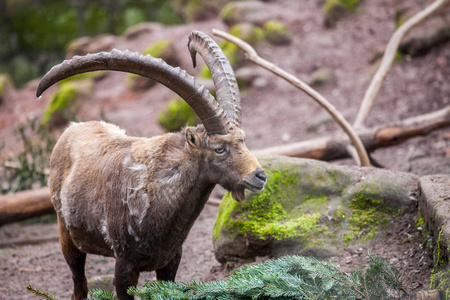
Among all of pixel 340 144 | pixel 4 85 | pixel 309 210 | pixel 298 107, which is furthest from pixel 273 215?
pixel 4 85

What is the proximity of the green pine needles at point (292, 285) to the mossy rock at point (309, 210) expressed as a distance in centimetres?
143

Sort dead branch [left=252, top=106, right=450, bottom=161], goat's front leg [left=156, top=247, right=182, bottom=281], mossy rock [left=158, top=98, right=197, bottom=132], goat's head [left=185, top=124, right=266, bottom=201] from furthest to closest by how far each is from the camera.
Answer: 1. mossy rock [left=158, top=98, right=197, bottom=132]
2. dead branch [left=252, top=106, right=450, bottom=161]
3. goat's front leg [left=156, top=247, right=182, bottom=281]
4. goat's head [left=185, top=124, right=266, bottom=201]

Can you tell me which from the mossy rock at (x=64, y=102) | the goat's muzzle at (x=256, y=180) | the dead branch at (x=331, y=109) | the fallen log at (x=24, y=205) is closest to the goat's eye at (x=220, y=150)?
the goat's muzzle at (x=256, y=180)

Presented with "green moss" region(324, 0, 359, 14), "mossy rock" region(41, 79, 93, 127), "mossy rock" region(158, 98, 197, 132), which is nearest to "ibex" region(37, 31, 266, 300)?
"mossy rock" region(158, 98, 197, 132)

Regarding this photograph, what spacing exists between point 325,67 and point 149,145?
11.3 m

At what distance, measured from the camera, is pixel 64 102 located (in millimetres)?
17375

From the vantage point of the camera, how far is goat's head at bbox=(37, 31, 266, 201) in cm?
440

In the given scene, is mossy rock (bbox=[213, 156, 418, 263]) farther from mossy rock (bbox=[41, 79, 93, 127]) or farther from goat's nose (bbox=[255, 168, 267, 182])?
mossy rock (bbox=[41, 79, 93, 127])

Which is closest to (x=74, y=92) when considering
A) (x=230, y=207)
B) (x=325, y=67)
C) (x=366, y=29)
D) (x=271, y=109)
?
(x=271, y=109)

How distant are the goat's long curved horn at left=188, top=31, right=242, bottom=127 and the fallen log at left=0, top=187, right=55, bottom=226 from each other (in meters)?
4.67

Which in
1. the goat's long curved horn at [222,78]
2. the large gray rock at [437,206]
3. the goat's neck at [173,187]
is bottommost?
the large gray rock at [437,206]

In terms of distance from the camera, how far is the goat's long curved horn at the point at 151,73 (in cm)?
437

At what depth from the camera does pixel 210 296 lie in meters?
4.08

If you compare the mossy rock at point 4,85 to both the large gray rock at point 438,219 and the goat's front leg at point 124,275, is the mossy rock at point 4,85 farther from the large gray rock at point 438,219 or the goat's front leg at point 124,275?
the large gray rock at point 438,219
